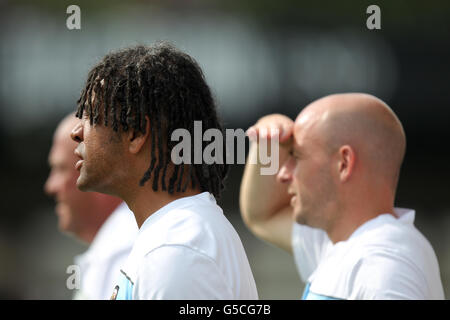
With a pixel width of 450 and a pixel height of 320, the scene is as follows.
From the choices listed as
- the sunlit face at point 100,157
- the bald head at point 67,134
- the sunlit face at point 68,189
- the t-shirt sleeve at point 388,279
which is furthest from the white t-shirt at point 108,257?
the sunlit face at point 100,157

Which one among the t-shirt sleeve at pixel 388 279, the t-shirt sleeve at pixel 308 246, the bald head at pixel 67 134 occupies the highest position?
the bald head at pixel 67 134

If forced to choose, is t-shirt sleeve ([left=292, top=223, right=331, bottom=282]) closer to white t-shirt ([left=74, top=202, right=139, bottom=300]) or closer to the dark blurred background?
white t-shirt ([left=74, top=202, right=139, bottom=300])

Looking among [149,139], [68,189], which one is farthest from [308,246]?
[68,189]

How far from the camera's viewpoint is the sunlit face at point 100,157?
2547mm

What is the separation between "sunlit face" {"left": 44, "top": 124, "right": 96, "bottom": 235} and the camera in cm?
591

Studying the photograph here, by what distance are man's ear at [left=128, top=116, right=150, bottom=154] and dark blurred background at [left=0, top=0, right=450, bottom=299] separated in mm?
7971

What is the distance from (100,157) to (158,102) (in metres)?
0.25

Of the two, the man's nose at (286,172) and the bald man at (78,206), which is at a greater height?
the man's nose at (286,172)

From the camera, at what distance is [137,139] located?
2.54m

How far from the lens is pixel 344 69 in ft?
36.4

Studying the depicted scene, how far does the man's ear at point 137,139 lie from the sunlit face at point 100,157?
0.03 meters

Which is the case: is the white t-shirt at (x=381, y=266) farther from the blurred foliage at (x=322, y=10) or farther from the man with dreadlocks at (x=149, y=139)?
the blurred foliage at (x=322, y=10)

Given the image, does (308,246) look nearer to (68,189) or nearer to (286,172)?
(286,172)
